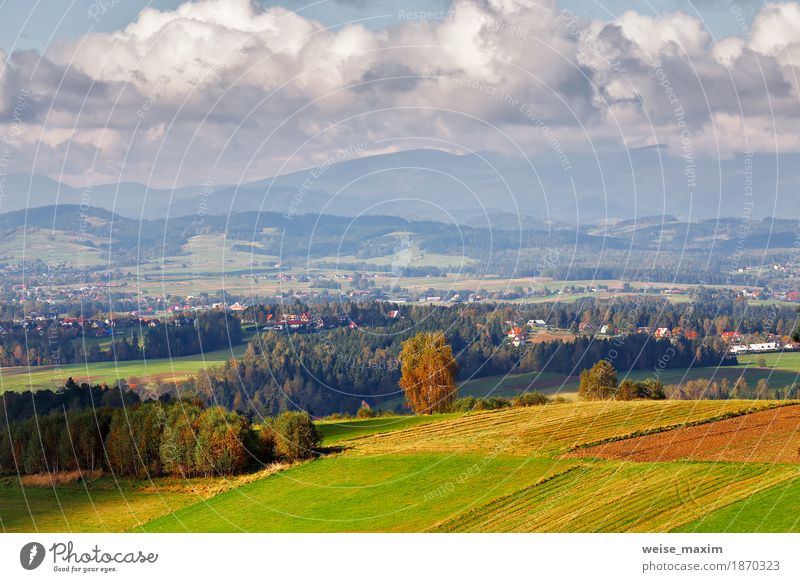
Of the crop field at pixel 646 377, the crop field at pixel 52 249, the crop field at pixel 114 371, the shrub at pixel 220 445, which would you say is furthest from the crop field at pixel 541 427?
the crop field at pixel 52 249

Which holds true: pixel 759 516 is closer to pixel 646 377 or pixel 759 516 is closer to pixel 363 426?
pixel 363 426

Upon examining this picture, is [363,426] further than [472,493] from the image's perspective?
Yes

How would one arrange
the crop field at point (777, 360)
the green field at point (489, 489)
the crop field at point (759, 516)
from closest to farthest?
the crop field at point (759, 516), the green field at point (489, 489), the crop field at point (777, 360)

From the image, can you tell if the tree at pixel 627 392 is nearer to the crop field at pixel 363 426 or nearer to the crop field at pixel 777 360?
the crop field at pixel 363 426

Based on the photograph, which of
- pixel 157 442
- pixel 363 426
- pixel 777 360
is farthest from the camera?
pixel 777 360

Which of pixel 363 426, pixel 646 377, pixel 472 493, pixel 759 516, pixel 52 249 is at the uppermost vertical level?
pixel 52 249

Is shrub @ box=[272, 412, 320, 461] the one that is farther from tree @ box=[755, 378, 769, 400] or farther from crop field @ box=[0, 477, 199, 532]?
tree @ box=[755, 378, 769, 400]

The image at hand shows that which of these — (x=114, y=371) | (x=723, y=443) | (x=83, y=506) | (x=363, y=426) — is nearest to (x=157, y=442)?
(x=83, y=506)
